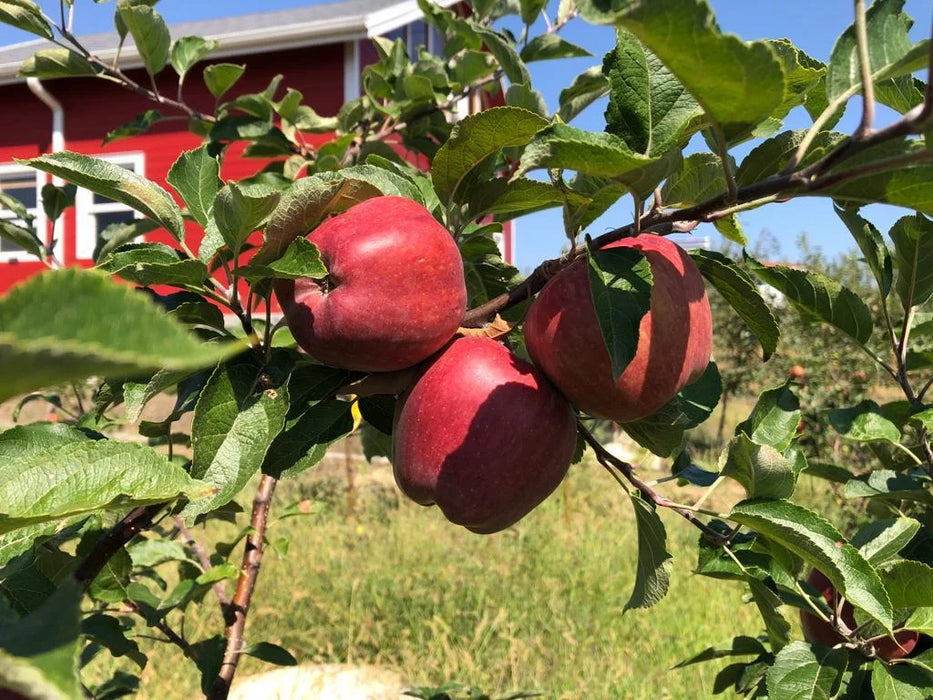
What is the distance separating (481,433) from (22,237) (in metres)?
0.81

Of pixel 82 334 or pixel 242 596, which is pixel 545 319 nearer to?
pixel 82 334

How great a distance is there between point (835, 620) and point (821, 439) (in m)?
5.44

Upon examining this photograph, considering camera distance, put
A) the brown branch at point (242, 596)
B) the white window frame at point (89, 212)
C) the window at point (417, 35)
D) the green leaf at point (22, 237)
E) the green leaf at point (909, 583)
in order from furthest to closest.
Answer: the window at point (417, 35)
the white window frame at point (89, 212)
the brown branch at point (242, 596)
the green leaf at point (22, 237)
the green leaf at point (909, 583)

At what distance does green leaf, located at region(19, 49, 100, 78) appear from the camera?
141cm

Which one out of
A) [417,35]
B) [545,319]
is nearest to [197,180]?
[545,319]

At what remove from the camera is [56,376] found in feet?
0.80

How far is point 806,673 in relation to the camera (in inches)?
31.1

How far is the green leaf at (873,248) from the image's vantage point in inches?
34.1

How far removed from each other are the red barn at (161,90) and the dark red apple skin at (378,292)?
236 inches

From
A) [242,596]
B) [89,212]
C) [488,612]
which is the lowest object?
[488,612]

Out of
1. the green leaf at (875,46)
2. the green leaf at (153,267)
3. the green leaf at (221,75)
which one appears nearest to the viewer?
the green leaf at (875,46)

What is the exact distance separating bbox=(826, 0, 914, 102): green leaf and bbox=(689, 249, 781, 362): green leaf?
17 centimetres

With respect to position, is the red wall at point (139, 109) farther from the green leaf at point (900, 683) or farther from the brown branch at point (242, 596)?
the green leaf at point (900, 683)

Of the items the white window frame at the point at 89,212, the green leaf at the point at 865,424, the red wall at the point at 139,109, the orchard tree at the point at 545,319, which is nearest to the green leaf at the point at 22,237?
the orchard tree at the point at 545,319
